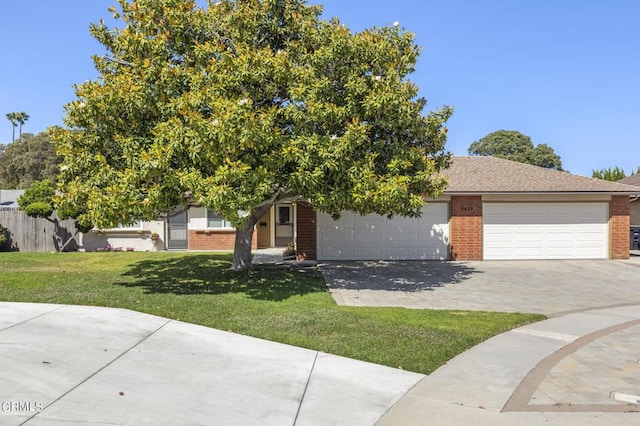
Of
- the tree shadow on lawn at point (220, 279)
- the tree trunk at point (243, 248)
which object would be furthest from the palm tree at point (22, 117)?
the tree trunk at point (243, 248)

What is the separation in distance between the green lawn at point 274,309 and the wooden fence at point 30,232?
19.3 feet

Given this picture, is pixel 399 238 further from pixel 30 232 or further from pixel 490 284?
pixel 30 232

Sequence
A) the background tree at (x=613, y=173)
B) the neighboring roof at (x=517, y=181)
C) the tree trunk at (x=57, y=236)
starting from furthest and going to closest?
the background tree at (x=613, y=173)
the tree trunk at (x=57, y=236)
the neighboring roof at (x=517, y=181)

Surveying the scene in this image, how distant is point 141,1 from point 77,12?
272 centimetres

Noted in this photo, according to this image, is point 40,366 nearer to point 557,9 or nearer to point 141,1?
point 141,1

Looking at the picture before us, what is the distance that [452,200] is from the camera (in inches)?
663

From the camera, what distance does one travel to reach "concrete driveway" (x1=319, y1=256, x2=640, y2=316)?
9258 mm

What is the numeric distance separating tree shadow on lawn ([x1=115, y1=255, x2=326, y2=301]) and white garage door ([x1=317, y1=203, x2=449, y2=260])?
2705 mm

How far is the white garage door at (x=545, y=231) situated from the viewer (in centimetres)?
1703

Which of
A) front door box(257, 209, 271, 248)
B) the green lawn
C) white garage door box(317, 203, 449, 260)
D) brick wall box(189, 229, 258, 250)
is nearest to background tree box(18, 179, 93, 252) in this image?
brick wall box(189, 229, 258, 250)

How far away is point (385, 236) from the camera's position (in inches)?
663

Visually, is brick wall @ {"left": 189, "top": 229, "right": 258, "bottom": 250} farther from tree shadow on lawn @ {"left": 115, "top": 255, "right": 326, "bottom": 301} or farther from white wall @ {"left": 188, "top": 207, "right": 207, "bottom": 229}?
tree shadow on lawn @ {"left": 115, "top": 255, "right": 326, "bottom": 301}

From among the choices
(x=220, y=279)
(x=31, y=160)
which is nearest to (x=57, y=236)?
(x=220, y=279)

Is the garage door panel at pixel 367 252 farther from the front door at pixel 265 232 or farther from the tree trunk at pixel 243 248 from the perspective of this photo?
the front door at pixel 265 232
